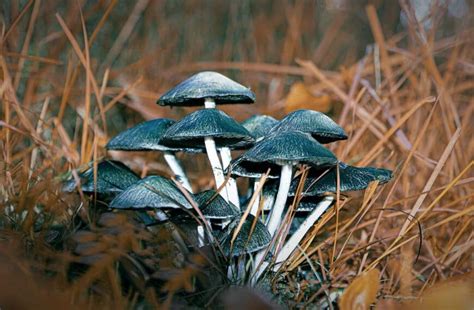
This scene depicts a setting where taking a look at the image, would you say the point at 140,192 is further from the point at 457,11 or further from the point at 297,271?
the point at 457,11

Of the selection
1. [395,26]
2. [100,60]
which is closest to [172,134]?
[100,60]

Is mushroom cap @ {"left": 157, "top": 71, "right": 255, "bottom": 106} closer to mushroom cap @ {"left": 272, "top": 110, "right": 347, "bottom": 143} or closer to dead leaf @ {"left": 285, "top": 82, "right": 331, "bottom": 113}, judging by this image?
mushroom cap @ {"left": 272, "top": 110, "right": 347, "bottom": 143}

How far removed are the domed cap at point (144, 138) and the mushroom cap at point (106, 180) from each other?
83mm

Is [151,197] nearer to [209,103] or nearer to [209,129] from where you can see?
[209,129]

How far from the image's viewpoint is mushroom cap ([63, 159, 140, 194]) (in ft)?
5.36

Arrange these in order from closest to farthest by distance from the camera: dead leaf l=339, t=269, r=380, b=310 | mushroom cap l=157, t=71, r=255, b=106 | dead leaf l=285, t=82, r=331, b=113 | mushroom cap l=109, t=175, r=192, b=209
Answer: dead leaf l=339, t=269, r=380, b=310, mushroom cap l=109, t=175, r=192, b=209, mushroom cap l=157, t=71, r=255, b=106, dead leaf l=285, t=82, r=331, b=113

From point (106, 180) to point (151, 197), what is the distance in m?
0.30

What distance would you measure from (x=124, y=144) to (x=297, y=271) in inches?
24.6

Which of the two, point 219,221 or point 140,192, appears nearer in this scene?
point 140,192

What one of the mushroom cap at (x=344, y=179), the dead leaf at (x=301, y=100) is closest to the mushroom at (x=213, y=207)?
the mushroom cap at (x=344, y=179)

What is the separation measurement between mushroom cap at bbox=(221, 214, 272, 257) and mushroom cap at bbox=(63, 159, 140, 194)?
0.38 metres

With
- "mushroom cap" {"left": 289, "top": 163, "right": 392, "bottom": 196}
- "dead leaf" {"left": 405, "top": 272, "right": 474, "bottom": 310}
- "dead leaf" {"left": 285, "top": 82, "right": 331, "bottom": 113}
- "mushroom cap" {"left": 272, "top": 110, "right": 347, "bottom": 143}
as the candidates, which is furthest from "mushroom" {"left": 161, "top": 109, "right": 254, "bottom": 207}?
"dead leaf" {"left": 285, "top": 82, "right": 331, "bottom": 113}

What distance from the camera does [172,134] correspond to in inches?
57.7

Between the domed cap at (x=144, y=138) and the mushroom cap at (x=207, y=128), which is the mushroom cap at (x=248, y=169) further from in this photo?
the domed cap at (x=144, y=138)
